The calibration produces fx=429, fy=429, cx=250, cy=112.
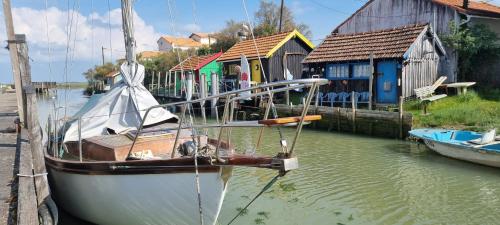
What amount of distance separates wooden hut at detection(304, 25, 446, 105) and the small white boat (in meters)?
5.71

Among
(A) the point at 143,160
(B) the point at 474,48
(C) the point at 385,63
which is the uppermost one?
(B) the point at 474,48

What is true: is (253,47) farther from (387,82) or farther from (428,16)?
(387,82)

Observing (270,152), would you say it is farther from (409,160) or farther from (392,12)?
(392,12)

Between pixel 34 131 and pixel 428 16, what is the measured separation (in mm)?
21305

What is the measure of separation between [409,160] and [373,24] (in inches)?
604

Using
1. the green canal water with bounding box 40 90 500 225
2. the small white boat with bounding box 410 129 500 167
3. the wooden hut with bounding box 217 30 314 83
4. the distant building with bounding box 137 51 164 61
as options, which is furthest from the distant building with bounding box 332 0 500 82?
the distant building with bounding box 137 51 164 61

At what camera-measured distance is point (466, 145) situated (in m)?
11.9

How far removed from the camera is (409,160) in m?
13.0

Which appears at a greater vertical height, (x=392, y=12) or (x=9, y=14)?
(x=392, y=12)

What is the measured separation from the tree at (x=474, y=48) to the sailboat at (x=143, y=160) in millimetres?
16961

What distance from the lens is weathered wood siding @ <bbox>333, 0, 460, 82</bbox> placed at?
21438 mm

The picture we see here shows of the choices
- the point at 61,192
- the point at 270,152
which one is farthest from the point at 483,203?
the point at 61,192

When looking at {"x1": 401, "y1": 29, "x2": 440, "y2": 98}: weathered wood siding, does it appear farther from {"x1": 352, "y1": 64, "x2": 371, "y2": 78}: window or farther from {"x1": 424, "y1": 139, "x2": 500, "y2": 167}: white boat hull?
{"x1": 424, "y1": 139, "x2": 500, "y2": 167}: white boat hull

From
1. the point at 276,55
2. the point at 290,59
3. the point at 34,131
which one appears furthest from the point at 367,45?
the point at 34,131
